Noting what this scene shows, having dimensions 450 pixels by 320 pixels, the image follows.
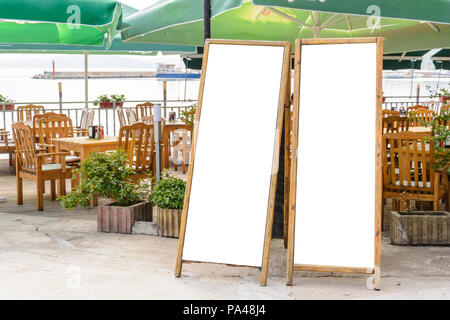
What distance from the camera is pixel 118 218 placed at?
5656 mm

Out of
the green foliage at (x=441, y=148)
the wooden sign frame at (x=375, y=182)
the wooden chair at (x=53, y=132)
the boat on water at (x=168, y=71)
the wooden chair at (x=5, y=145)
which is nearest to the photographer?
the wooden sign frame at (x=375, y=182)

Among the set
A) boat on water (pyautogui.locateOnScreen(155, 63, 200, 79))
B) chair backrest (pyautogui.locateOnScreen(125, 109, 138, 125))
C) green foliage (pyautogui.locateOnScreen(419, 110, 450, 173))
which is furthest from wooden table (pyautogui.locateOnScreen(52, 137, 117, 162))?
boat on water (pyautogui.locateOnScreen(155, 63, 200, 79))

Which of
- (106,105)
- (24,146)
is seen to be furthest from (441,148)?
(106,105)

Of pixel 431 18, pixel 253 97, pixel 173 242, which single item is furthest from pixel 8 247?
pixel 431 18

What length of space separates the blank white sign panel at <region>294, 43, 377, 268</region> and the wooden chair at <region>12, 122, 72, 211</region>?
12.1ft

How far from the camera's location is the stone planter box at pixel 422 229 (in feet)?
16.8

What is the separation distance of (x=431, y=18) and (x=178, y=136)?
612cm

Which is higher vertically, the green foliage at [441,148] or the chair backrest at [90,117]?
the chair backrest at [90,117]

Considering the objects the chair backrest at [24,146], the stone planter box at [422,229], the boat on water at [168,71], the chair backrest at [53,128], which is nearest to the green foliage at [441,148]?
the stone planter box at [422,229]

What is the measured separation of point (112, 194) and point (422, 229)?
9.29 feet

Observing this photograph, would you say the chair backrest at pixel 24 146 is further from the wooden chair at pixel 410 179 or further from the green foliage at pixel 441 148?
the green foliage at pixel 441 148

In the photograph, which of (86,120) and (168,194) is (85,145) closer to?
(168,194)

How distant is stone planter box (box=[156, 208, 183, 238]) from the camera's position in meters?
5.41
